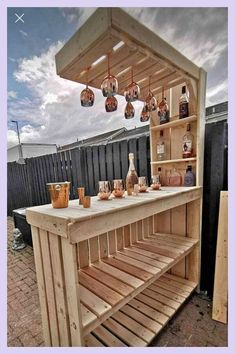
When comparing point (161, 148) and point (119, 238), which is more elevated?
point (161, 148)

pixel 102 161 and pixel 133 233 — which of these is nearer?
pixel 133 233

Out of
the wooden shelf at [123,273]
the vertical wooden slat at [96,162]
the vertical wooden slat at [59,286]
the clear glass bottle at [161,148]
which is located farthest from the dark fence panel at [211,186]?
the vertical wooden slat at [96,162]

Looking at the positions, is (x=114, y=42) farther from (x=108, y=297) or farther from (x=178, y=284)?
(x=178, y=284)

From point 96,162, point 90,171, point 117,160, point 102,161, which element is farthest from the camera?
point 90,171

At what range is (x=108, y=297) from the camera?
1.14 meters

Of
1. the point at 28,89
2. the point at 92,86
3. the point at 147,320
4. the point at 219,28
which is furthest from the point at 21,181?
the point at 219,28

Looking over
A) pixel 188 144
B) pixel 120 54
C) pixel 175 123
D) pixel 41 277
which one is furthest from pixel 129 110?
pixel 41 277

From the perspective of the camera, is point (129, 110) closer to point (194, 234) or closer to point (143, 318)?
point (194, 234)

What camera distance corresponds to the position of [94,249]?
167 cm

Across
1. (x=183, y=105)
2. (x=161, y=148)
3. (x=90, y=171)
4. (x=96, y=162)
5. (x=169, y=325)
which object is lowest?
(x=169, y=325)

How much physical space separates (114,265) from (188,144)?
1373 millimetres

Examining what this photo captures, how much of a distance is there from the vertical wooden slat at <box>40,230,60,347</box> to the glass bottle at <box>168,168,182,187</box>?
4.75 ft

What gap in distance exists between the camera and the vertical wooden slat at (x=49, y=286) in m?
1.02

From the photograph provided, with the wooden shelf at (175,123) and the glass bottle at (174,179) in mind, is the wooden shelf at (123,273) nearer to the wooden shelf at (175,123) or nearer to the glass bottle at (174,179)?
the glass bottle at (174,179)
